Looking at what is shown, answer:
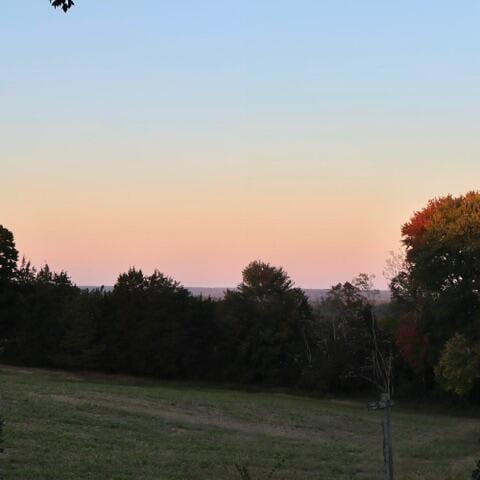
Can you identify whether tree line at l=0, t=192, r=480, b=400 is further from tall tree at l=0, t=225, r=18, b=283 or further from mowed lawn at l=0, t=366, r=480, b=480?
mowed lawn at l=0, t=366, r=480, b=480

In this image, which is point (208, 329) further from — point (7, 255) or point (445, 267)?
point (445, 267)

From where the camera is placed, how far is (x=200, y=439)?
25250mm

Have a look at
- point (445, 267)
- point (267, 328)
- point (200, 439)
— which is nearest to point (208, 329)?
point (267, 328)

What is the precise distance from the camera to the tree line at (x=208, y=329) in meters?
57.9

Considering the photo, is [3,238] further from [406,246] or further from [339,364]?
[406,246]

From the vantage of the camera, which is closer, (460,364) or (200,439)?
(200,439)

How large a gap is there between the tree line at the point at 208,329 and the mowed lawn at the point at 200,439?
1387 cm

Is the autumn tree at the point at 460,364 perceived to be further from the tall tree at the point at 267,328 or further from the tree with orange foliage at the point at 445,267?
the tall tree at the point at 267,328

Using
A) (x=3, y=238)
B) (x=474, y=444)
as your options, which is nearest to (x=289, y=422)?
(x=474, y=444)

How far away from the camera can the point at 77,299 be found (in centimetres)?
6319

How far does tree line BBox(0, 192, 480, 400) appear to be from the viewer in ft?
190

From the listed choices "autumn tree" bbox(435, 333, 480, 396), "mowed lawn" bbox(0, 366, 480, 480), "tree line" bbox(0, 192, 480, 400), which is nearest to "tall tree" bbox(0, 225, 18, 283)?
"tree line" bbox(0, 192, 480, 400)

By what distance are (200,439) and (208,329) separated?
130 ft

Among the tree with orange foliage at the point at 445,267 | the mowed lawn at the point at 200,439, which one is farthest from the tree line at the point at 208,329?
the mowed lawn at the point at 200,439
